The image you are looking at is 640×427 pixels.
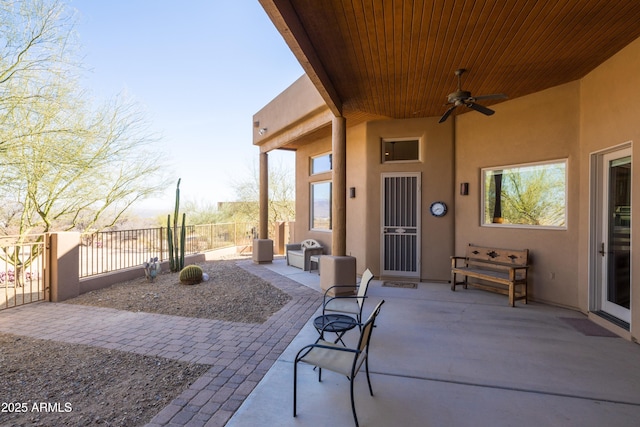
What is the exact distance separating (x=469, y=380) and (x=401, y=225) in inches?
168

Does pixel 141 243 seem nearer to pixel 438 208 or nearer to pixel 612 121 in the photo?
pixel 438 208

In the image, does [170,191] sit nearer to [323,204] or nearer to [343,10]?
[323,204]

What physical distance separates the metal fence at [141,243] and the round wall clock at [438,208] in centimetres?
677

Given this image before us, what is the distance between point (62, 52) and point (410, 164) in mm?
7015

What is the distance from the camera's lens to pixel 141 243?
8219mm

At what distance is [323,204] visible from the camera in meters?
8.70

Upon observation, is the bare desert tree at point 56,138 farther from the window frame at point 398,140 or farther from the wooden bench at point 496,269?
the wooden bench at point 496,269

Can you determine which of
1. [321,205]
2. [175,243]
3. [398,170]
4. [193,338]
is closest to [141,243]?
[175,243]

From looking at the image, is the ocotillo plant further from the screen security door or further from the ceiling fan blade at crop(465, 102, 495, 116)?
the ceiling fan blade at crop(465, 102, 495, 116)

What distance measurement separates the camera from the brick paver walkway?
2387 mm

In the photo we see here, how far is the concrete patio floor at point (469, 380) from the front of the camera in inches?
88.4

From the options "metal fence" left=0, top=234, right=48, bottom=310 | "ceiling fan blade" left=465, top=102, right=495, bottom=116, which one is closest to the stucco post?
"metal fence" left=0, top=234, right=48, bottom=310

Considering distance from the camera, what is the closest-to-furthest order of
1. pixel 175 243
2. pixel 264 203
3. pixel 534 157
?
pixel 534 157
pixel 175 243
pixel 264 203

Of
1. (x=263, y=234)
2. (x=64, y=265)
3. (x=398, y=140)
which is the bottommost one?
(x=64, y=265)
